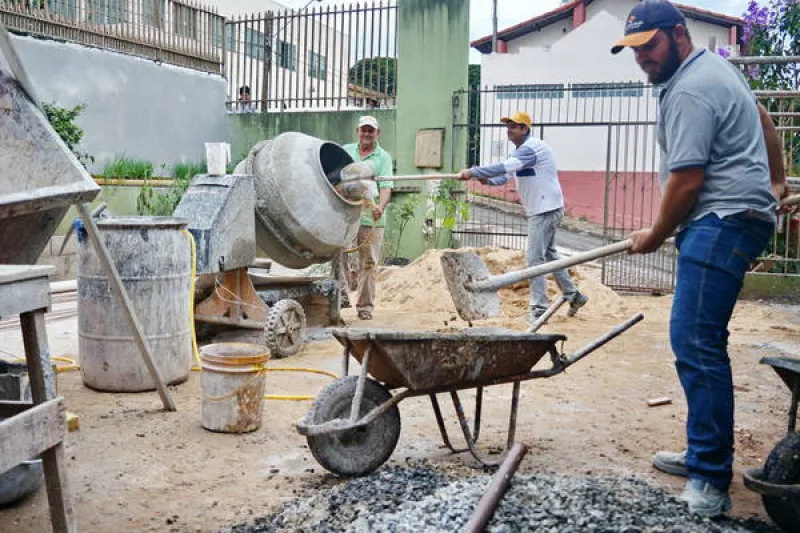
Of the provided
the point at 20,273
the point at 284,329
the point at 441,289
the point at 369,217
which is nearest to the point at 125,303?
the point at 284,329

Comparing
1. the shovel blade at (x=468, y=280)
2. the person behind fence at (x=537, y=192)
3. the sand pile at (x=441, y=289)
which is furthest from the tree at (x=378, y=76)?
the shovel blade at (x=468, y=280)

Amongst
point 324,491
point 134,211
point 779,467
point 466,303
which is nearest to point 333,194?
point 466,303

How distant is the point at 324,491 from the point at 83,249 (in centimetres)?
259

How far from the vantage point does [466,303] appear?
535 cm

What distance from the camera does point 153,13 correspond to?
12461 mm

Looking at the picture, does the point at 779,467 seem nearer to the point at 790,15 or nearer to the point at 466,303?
the point at 466,303

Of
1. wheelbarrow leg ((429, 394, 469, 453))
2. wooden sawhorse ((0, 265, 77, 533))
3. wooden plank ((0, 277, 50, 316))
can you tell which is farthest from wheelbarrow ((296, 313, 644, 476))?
wooden plank ((0, 277, 50, 316))

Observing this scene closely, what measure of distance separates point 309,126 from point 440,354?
369 inches

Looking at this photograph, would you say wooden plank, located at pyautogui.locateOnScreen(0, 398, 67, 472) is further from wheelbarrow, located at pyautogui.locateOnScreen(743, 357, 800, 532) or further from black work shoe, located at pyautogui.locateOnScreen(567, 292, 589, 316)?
black work shoe, located at pyautogui.locateOnScreen(567, 292, 589, 316)

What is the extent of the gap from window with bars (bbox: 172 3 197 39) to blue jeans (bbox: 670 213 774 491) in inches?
452

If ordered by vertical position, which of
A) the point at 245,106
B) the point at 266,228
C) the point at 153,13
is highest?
the point at 153,13

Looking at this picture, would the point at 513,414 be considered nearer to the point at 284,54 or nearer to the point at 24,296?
the point at 24,296

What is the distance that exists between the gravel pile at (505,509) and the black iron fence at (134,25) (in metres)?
9.16

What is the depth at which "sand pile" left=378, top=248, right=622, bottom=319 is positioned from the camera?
9180 millimetres
